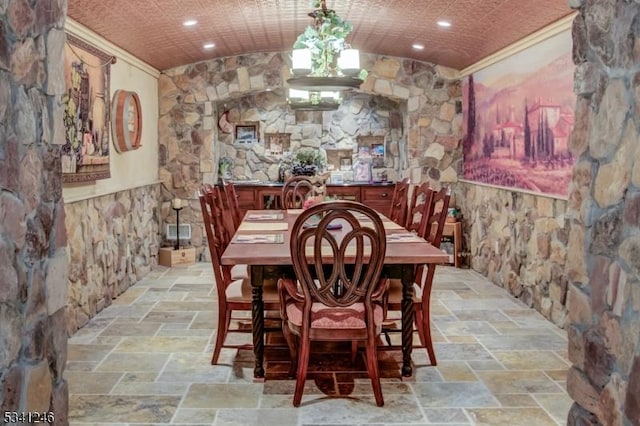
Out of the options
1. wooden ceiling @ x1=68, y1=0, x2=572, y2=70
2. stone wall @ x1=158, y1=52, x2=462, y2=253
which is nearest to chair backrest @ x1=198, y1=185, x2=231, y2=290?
wooden ceiling @ x1=68, y1=0, x2=572, y2=70

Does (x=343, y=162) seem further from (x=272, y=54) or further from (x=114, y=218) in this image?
(x=114, y=218)

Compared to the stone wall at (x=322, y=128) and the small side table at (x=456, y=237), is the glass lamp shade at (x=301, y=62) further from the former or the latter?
the stone wall at (x=322, y=128)

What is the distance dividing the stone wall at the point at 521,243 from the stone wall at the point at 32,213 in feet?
11.7

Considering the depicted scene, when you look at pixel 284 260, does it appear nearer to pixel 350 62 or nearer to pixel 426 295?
pixel 426 295

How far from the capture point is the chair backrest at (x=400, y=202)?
5207mm

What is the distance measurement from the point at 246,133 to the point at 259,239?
4923mm

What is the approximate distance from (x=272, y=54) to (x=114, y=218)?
9.62 ft

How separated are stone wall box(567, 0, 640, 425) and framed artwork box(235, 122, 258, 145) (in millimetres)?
6589

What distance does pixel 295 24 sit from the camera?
19.5ft

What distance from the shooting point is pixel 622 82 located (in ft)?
6.08

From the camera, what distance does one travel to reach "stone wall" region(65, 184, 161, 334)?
4.61 m

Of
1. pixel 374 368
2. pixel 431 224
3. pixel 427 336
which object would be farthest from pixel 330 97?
pixel 374 368

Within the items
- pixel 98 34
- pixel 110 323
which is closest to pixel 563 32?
pixel 98 34

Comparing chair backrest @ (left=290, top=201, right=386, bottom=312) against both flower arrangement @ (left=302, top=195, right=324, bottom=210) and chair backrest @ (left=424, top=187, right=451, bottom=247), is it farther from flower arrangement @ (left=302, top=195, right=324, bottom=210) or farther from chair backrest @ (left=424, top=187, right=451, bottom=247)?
flower arrangement @ (left=302, top=195, right=324, bottom=210)
